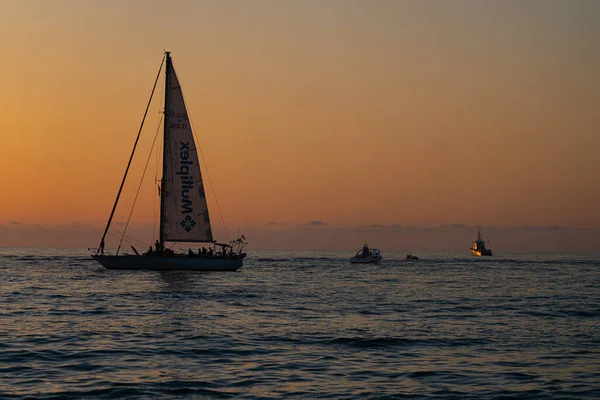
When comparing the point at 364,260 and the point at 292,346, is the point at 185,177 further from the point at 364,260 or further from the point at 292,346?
the point at 364,260

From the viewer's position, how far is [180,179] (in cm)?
8938

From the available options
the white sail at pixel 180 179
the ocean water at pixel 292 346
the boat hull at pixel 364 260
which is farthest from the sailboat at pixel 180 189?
the boat hull at pixel 364 260

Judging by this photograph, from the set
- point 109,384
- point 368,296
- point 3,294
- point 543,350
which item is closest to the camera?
point 109,384

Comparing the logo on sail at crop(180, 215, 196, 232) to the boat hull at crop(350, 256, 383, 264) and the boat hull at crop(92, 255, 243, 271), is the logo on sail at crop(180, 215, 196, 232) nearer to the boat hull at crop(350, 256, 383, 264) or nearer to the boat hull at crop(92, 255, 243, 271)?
the boat hull at crop(92, 255, 243, 271)

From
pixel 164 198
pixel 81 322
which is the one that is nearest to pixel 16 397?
pixel 81 322

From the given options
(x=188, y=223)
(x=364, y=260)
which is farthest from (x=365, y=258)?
(x=188, y=223)

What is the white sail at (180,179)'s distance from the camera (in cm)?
8875

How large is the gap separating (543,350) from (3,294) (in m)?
40.5

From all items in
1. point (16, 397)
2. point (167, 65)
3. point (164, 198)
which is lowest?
point (16, 397)

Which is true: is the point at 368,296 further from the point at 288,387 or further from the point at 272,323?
the point at 288,387

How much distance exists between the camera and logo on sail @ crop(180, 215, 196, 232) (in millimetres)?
89000

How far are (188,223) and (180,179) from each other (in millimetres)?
5201

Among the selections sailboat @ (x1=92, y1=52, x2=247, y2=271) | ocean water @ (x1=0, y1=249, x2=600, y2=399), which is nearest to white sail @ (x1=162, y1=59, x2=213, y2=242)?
sailboat @ (x1=92, y1=52, x2=247, y2=271)

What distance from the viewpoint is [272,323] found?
40281 mm
